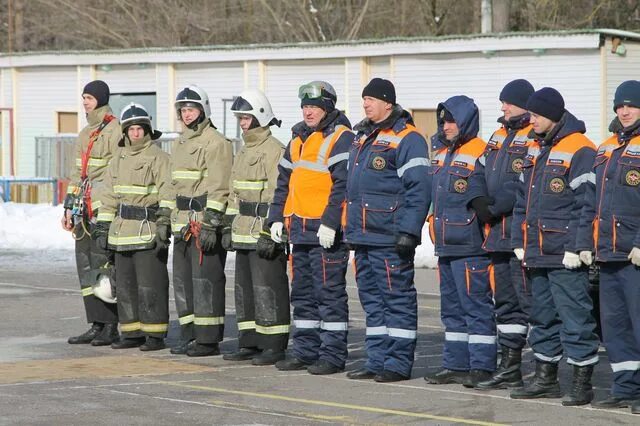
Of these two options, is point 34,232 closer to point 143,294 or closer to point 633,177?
point 143,294

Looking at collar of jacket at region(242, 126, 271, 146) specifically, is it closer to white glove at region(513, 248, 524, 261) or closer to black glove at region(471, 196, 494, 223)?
black glove at region(471, 196, 494, 223)

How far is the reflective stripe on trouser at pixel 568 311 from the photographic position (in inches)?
395

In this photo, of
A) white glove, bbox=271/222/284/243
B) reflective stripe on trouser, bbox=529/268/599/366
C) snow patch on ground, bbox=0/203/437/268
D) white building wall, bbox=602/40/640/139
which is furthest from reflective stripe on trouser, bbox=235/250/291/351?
white building wall, bbox=602/40/640/139

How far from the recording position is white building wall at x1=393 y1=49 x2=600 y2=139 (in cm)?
2817

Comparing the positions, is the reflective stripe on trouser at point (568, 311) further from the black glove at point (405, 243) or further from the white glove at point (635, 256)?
the black glove at point (405, 243)

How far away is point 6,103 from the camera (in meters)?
37.9

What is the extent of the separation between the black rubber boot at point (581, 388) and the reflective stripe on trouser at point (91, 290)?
16.7 ft

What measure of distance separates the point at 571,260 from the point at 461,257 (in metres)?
1.21

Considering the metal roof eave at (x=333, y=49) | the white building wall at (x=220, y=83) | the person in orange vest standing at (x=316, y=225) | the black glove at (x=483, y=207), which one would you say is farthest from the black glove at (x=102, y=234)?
the white building wall at (x=220, y=83)

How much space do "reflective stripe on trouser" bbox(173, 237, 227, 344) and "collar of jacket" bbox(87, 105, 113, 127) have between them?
1654 millimetres

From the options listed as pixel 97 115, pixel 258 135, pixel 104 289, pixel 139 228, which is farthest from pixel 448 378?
pixel 97 115

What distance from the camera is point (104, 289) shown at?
44.0 feet

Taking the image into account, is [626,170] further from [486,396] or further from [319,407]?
[319,407]

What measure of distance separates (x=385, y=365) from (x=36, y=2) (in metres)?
44.7
